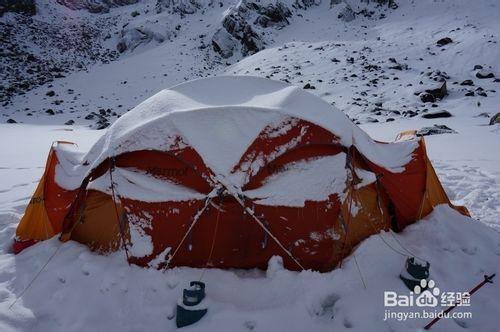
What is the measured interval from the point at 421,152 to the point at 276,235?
2.30m

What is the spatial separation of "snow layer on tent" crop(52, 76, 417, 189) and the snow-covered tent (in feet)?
0.04

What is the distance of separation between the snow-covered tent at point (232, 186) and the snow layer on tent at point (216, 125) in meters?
0.01

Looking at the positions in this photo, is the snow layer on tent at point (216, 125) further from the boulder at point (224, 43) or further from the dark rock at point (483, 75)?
the boulder at point (224, 43)

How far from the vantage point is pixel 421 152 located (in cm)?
455

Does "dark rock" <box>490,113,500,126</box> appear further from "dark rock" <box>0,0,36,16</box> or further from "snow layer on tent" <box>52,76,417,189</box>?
"dark rock" <box>0,0,36,16</box>

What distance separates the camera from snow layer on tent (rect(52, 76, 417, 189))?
11.9ft

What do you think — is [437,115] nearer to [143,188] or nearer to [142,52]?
[143,188]

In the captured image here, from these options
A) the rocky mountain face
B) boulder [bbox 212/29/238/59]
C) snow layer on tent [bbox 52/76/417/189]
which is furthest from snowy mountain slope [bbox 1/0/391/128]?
snow layer on tent [bbox 52/76/417/189]

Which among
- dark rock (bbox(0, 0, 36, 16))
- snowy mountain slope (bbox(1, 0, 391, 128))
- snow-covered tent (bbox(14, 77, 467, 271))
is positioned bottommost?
snowy mountain slope (bbox(1, 0, 391, 128))

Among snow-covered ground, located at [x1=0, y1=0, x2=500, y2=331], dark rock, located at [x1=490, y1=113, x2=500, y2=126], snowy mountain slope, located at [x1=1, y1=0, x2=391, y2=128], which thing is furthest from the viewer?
snowy mountain slope, located at [x1=1, y1=0, x2=391, y2=128]

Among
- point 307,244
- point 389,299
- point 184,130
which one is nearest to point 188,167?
point 184,130

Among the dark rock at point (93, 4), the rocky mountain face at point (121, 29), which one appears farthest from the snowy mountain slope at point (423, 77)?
the dark rock at point (93, 4)

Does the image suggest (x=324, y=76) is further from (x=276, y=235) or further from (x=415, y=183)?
(x=276, y=235)

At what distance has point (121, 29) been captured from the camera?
28.2 metres
